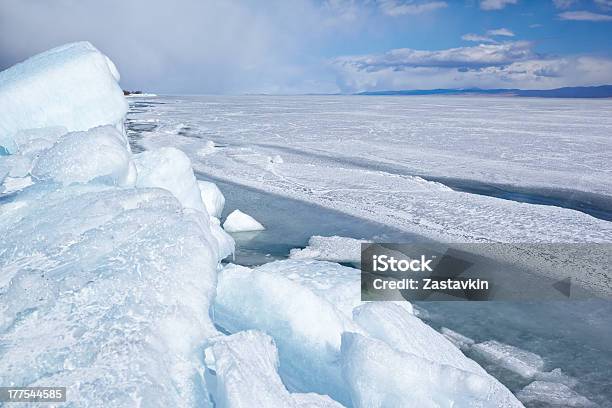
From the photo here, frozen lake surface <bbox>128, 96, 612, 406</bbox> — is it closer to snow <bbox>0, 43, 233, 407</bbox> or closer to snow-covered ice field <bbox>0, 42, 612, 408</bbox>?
snow-covered ice field <bbox>0, 42, 612, 408</bbox>

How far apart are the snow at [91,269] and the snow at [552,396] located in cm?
213

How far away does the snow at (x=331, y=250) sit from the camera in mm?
4924

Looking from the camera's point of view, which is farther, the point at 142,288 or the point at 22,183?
the point at 22,183

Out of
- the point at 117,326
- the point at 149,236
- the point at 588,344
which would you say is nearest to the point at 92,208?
the point at 149,236

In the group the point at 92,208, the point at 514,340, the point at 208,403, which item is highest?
the point at 92,208

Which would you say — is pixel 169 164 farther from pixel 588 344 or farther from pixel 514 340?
pixel 588 344

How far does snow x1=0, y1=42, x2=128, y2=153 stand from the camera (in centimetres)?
423

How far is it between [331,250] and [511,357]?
2337 mm

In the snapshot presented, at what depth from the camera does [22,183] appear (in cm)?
381

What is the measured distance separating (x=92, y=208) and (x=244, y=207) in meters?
3.94

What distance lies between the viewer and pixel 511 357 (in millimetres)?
3213

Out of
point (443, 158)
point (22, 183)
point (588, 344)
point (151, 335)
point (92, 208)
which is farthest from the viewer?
point (443, 158)

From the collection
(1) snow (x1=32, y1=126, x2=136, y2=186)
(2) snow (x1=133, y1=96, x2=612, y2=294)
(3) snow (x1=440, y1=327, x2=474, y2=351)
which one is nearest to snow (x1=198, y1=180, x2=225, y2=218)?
(2) snow (x1=133, y1=96, x2=612, y2=294)

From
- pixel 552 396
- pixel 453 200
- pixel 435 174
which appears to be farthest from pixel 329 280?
pixel 435 174
